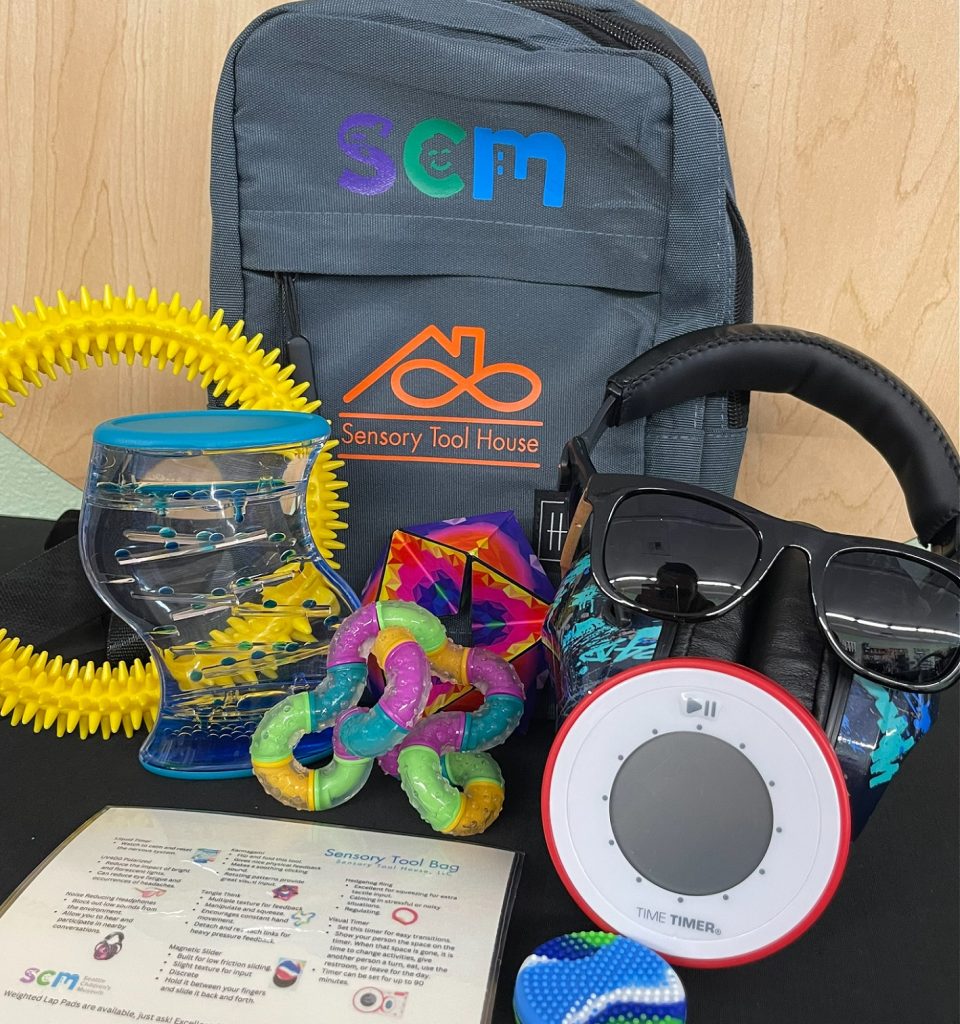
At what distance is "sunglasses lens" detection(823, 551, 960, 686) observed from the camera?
0.41 metres

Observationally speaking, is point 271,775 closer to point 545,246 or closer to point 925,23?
point 545,246

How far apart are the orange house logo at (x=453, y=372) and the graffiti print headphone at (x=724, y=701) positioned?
0.44 ft

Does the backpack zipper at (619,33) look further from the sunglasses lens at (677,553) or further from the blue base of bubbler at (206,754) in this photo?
the blue base of bubbler at (206,754)

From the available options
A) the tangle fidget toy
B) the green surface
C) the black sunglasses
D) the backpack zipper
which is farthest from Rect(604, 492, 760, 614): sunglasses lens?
the green surface

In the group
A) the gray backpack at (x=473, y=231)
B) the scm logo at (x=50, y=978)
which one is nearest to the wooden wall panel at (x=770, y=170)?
the gray backpack at (x=473, y=231)

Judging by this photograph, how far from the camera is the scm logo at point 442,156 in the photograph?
0.62 m

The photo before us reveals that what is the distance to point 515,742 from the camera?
1.84 ft

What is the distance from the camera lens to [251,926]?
379 millimetres

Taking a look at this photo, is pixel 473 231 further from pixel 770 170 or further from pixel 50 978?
pixel 50 978

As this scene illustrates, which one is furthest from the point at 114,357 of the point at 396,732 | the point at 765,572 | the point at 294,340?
the point at 765,572

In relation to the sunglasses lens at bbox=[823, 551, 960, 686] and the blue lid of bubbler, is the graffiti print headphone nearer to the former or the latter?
the sunglasses lens at bbox=[823, 551, 960, 686]

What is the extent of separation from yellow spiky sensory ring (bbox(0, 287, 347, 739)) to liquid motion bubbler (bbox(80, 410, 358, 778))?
0.13 ft

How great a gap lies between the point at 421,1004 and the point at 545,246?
0.48 meters

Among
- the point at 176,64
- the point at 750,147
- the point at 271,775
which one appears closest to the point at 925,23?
the point at 750,147
